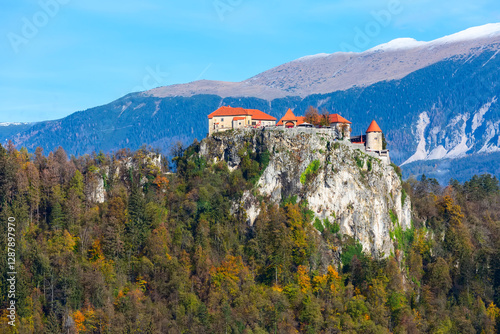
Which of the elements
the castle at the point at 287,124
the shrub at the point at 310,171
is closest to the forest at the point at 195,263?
the shrub at the point at 310,171

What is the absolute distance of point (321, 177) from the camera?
99.1 m

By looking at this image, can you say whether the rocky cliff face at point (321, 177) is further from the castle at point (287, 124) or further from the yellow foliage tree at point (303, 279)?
the yellow foliage tree at point (303, 279)

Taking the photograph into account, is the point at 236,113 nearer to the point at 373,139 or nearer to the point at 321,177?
the point at 321,177

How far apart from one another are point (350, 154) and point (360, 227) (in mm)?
10758

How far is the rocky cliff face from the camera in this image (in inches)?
3863

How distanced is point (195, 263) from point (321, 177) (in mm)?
22647

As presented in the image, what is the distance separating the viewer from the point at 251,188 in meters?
97.3

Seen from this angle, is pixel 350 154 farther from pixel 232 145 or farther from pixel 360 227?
pixel 232 145

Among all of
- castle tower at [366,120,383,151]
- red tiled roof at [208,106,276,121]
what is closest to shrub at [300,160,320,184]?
castle tower at [366,120,383,151]

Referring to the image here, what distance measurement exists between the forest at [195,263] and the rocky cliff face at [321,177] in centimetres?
160

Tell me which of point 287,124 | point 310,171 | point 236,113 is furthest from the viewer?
point 236,113

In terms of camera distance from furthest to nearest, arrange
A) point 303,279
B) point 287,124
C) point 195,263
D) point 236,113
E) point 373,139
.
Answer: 1. point 373,139
2. point 236,113
3. point 287,124
4. point 303,279
5. point 195,263

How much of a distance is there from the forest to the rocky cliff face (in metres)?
1.60

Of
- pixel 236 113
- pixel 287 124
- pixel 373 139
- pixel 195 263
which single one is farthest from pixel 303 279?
pixel 236 113
